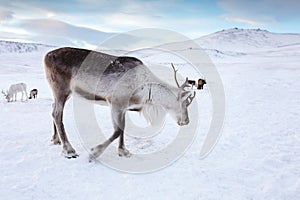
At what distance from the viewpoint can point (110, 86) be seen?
196 inches

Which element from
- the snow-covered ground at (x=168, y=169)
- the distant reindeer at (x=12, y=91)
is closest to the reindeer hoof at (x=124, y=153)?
the snow-covered ground at (x=168, y=169)

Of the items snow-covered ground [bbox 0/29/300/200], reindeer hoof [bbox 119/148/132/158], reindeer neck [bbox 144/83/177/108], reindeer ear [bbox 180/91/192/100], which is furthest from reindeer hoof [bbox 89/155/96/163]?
reindeer ear [bbox 180/91/192/100]

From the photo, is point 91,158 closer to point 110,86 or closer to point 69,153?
point 69,153

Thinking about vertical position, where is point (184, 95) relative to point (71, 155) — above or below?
above

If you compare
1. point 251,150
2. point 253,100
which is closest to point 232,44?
point 253,100

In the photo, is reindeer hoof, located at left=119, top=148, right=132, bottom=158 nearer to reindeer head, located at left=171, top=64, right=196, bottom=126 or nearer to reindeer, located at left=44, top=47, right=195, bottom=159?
reindeer, located at left=44, top=47, right=195, bottom=159

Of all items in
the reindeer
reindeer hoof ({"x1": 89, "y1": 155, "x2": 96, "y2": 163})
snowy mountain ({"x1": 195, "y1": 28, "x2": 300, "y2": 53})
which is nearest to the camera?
reindeer hoof ({"x1": 89, "y1": 155, "x2": 96, "y2": 163})

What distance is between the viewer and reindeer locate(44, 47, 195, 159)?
495 centimetres

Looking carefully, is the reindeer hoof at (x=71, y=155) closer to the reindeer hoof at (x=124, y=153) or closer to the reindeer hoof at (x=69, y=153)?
the reindeer hoof at (x=69, y=153)

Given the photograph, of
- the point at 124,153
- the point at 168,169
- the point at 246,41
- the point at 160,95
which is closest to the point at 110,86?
the point at 160,95

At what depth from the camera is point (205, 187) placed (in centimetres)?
379

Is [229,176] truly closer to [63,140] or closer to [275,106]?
[63,140]

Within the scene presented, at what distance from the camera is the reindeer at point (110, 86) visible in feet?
16.2

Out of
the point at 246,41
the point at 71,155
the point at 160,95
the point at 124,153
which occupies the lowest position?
the point at 71,155
